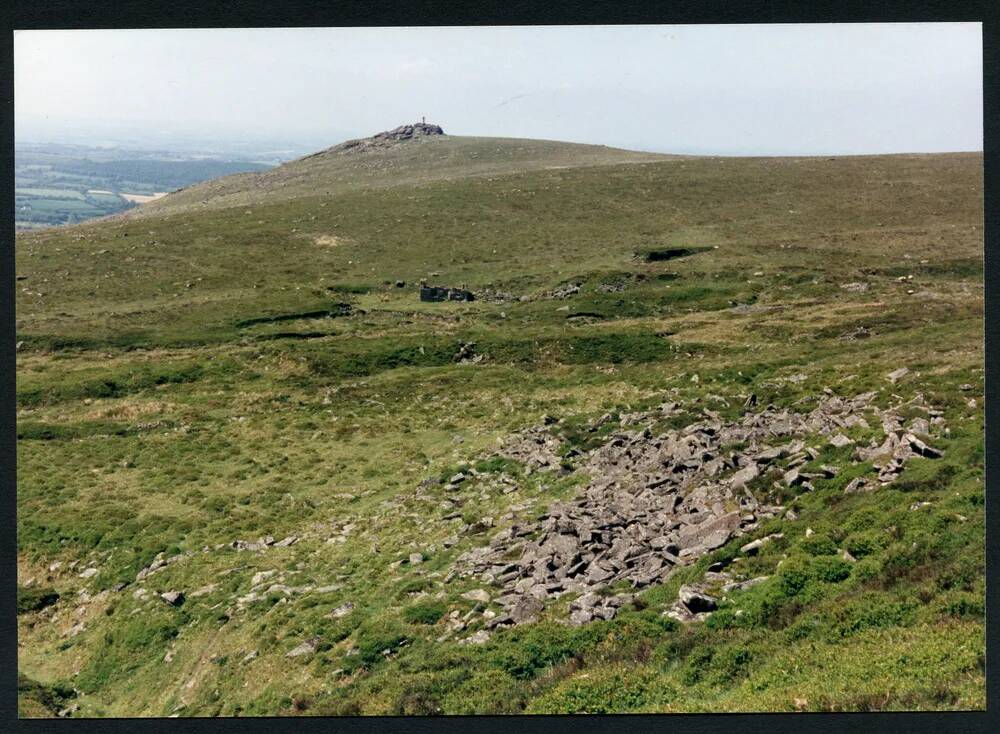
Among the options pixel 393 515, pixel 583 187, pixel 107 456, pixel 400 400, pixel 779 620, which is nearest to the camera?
pixel 779 620

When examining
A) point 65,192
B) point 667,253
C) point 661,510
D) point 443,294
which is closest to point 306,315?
point 443,294

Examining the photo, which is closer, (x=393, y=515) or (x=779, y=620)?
(x=779, y=620)

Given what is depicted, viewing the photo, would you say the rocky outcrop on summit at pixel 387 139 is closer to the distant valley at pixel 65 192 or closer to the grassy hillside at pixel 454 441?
the distant valley at pixel 65 192

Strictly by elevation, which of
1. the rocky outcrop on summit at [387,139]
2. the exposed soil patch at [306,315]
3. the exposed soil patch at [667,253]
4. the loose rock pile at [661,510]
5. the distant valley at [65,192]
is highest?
the rocky outcrop on summit at [387,139]

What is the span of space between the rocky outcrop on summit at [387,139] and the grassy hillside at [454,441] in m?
79.3

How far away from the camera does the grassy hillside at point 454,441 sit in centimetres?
1412

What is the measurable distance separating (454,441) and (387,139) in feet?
473

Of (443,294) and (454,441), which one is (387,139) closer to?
(443,294)

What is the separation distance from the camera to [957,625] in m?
13.1

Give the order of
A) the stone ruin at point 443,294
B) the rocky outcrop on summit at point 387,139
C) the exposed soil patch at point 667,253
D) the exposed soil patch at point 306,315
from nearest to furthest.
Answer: the exposed soil patch at point 306,315, the stone ruin at point 443,294, the exposed soil patch at point 667,253, the rocky outcrop on summit at point 387,139

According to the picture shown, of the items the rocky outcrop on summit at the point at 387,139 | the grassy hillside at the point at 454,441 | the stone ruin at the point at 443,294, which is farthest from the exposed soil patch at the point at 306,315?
the rocky outcrop on summit at the point at 387,139

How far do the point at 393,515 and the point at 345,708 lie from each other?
1052 centimetres

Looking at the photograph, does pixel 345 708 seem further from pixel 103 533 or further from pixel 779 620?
pixel 103 533

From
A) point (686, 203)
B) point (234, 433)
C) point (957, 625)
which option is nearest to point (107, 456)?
point (234, 433)
